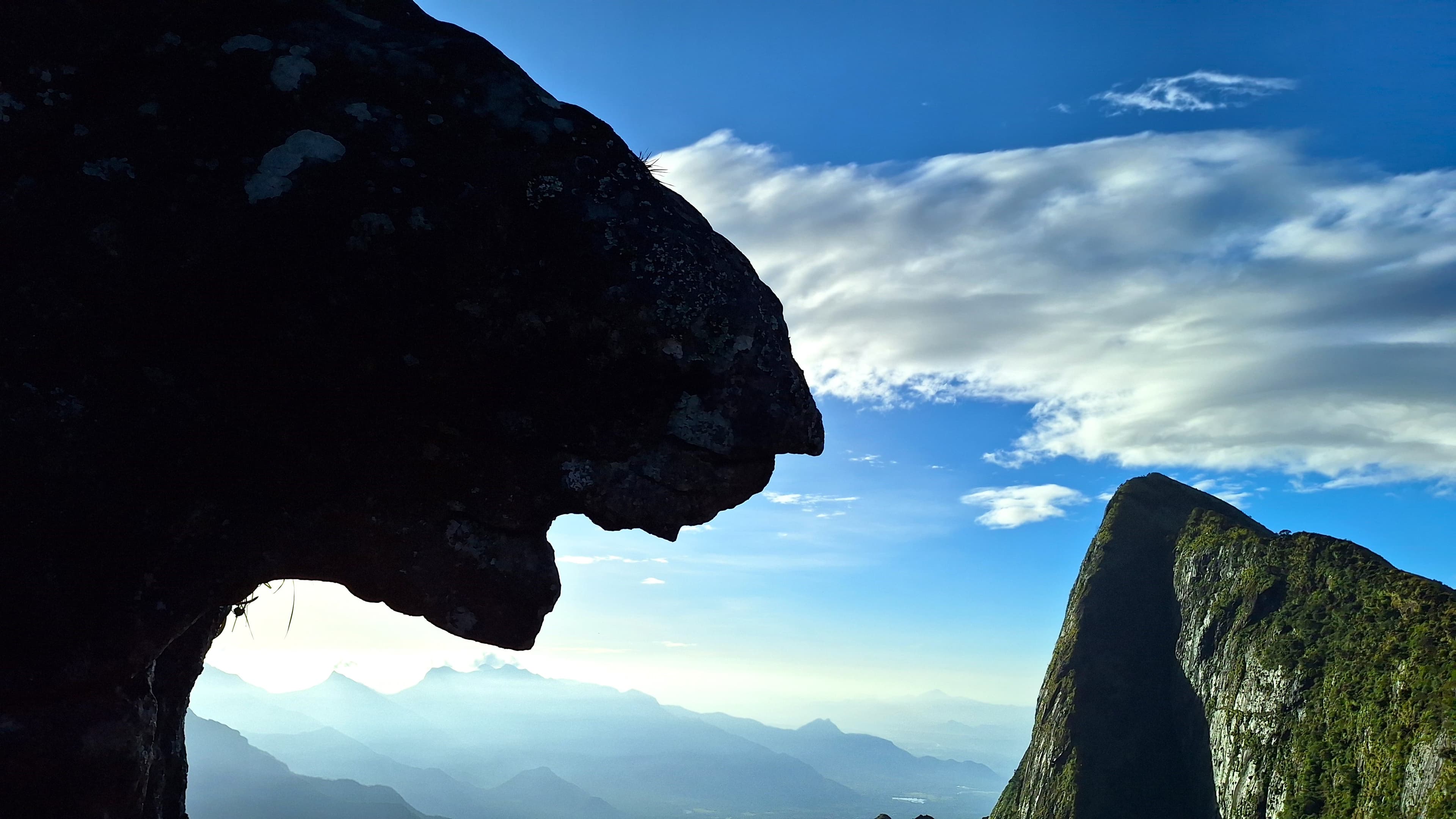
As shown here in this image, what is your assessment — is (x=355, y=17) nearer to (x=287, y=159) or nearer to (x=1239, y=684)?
(x=287, y=159)

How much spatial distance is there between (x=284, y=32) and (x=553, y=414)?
244 inches

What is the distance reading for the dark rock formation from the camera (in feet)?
34.7

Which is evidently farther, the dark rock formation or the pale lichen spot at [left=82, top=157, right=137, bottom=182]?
the pale lichen spot at [left=82, top=157, right=137, bottom=182]

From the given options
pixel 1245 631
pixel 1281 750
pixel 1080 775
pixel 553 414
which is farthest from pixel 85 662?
pixel 1080 775

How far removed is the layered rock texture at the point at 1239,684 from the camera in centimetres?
9850

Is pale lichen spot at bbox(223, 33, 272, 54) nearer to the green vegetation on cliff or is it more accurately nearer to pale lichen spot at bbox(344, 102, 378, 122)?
pale lichen spot at bbox(344, 102, 378, 122)

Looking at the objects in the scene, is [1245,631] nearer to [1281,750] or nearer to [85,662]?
[1281,750]

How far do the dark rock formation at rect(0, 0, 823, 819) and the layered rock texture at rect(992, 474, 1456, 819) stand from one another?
9895 centimetres

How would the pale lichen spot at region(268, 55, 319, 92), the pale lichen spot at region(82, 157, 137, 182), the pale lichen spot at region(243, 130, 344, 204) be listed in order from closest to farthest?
1. the pale lichen spot at region(82, 157, 137, 182)
2. the pale lichen spot at region(243, 130, 344, 204)
3. the pale lichen spot at region(268, 55, 319, 92)

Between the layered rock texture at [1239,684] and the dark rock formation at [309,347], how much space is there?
3896 inches

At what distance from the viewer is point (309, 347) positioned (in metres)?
11.4

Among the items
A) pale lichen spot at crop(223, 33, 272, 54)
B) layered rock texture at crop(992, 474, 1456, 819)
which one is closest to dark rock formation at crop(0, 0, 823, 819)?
pale lichen spot at crop(223, 33, 272, 54)

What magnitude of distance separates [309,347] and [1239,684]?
152m

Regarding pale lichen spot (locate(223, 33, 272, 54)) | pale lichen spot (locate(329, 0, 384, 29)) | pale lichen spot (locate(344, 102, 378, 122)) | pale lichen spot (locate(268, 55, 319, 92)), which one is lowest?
pale lichen spot (locate(344, 102, 378, 122))
